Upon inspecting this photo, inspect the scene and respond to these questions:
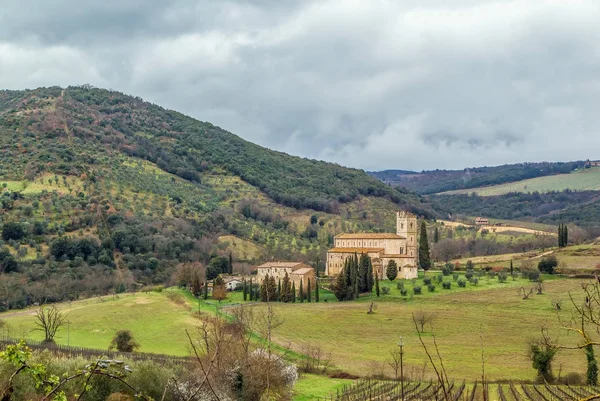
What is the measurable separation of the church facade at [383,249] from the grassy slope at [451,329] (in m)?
15.0

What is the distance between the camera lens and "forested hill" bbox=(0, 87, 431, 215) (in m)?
154

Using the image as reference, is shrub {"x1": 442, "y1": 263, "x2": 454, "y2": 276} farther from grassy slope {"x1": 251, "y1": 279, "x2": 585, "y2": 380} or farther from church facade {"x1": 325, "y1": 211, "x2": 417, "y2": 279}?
grassy slope {"x1": 251, "y1": 279, "x2": 585, "y2": 380}

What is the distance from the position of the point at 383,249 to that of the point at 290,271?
15365mm

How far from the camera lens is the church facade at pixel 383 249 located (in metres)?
91.1

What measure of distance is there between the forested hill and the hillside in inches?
18.6

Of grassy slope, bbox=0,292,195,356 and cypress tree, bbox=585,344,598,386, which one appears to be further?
grassy slope, bbox=0,292,195,356

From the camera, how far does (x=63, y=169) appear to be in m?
126

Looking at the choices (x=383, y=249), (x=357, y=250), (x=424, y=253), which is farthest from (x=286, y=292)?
(x=424, y=253)

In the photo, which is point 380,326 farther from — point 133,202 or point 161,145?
point 161,145

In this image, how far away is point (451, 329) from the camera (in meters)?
61.8

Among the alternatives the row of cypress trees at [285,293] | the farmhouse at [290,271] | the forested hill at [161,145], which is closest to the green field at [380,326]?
the row of cypress trees at [285,293]

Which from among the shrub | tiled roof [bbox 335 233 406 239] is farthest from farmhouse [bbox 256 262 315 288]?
the shrub

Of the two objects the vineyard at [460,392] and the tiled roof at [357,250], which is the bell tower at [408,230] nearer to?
the tiled roof at [357,250]

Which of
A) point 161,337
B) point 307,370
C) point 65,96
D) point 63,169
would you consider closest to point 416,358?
point 307,370
